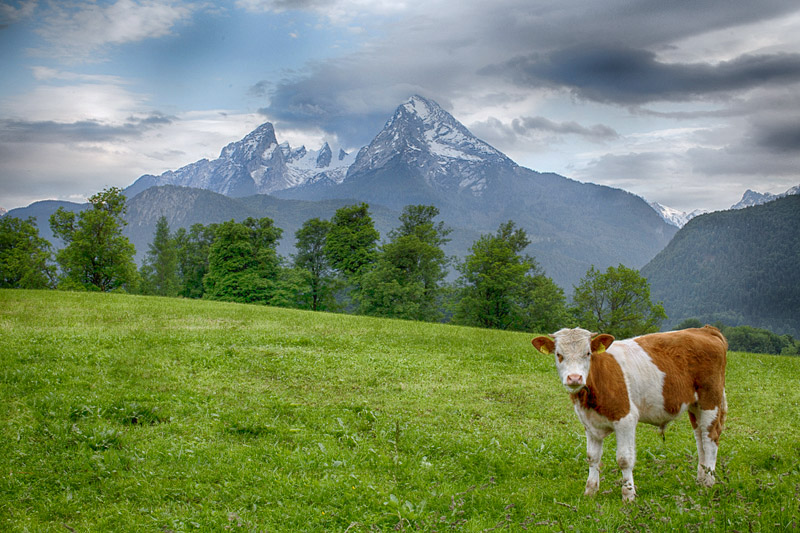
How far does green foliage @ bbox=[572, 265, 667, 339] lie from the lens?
2128 inches

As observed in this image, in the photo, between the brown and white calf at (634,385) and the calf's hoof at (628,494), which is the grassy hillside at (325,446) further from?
the brown and white calf at (634,385)

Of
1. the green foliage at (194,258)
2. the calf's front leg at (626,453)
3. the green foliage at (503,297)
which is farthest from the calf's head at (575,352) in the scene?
the green foliage at (194,258)

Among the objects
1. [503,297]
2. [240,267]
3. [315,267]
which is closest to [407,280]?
[503,297]

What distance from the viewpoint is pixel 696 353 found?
8.65 meters

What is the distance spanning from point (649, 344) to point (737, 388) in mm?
11573

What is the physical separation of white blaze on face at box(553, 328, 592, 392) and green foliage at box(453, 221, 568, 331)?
49180 mm

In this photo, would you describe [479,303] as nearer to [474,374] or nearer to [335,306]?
[335,306]

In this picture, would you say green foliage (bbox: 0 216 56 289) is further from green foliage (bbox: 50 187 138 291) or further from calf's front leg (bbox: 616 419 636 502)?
calf's front leg (bbox: 616 419 636 502)

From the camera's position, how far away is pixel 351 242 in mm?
62406

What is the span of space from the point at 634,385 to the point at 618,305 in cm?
5308

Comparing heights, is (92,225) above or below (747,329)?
above

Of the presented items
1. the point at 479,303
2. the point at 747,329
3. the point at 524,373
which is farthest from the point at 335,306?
the point at 747,329

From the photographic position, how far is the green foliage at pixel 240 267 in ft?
187

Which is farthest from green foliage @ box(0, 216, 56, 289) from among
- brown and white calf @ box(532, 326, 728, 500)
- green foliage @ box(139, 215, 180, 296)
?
brown and white calf @ box(532, 326, 728, 500)
